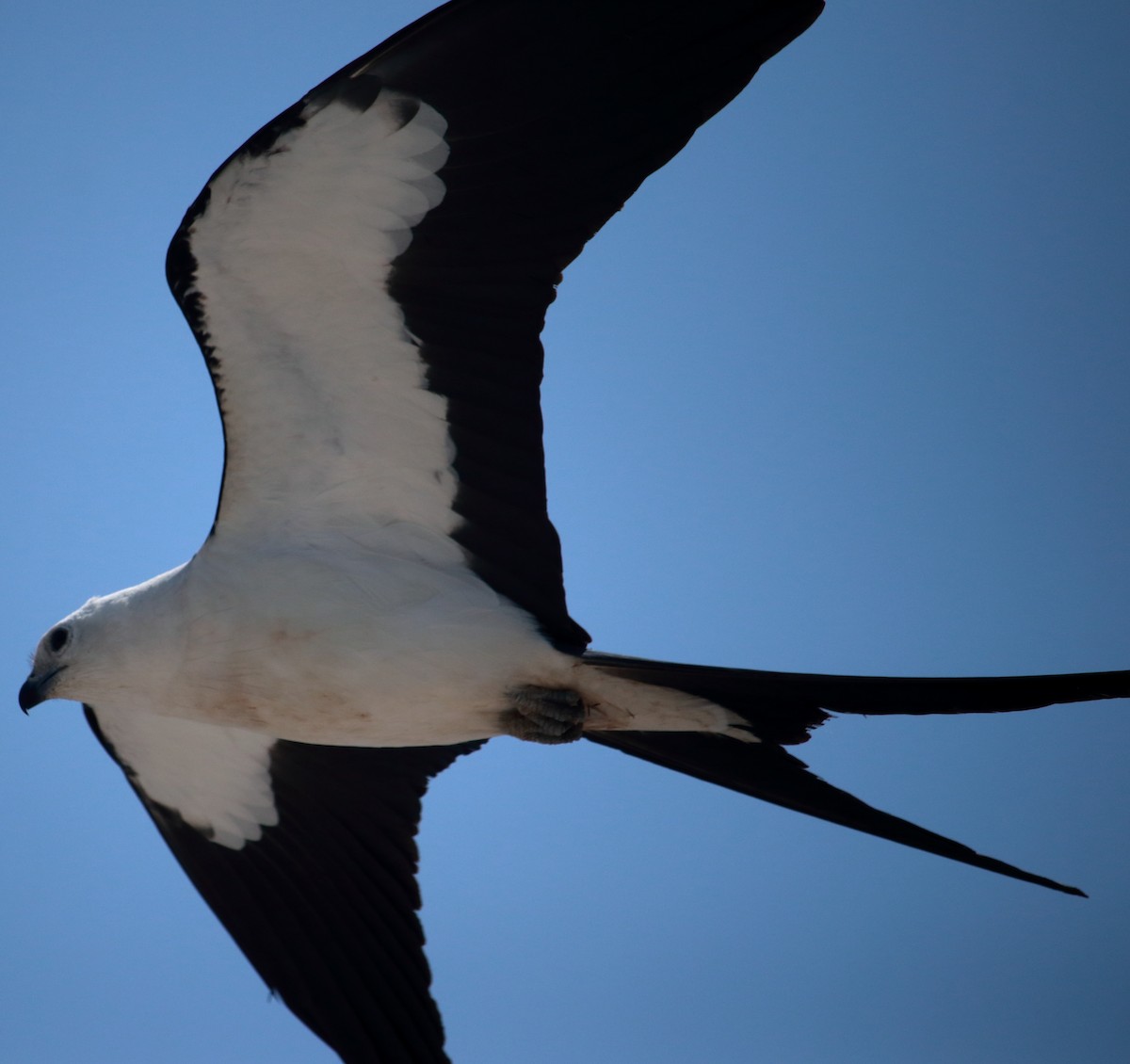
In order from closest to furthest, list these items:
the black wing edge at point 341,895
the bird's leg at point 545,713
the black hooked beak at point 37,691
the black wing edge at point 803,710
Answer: the black wing edge at point 803,710, the bird's leg at point 545,713, the black hooked beak at point 37,691, the black wing edge at point 341,895

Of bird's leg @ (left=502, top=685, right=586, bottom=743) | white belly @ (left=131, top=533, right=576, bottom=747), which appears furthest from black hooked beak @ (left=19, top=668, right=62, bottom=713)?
bird's leg @ (left=502, top=685, right=586, bottom=743)

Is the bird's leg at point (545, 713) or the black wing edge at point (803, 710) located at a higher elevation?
the bird's leg at point (545, 713)

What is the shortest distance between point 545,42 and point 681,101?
37 cm

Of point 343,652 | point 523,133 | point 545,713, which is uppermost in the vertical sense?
point 523,133

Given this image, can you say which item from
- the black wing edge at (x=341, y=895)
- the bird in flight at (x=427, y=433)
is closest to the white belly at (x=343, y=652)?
the bird in flight at (x=427, y=433)

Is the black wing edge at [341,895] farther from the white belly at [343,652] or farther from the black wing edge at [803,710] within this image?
the black wing edge at [803,710]

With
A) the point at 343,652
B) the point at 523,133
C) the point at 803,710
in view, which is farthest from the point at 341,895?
the point at 523,133

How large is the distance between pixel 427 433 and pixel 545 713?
2.82ft

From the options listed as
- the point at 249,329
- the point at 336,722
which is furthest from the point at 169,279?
the point at 336,722

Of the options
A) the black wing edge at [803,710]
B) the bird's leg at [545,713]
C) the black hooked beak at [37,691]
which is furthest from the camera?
the black hooked beak at [37,691]

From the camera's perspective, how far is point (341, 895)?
4.68 metres

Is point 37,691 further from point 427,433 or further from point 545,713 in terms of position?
point 545,713

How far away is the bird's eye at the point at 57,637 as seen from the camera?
4.08m

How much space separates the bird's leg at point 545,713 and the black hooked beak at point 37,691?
4.43 feet
